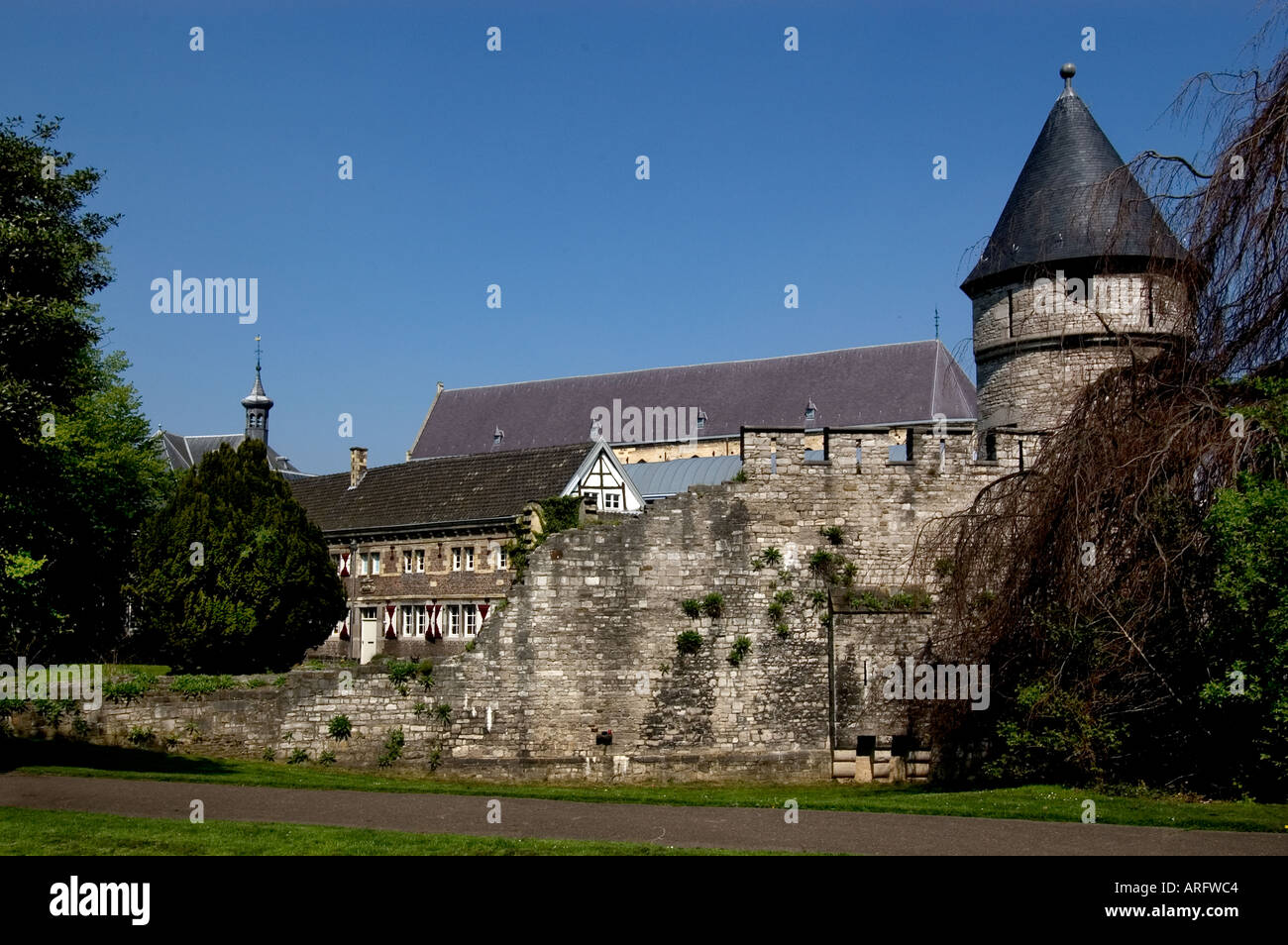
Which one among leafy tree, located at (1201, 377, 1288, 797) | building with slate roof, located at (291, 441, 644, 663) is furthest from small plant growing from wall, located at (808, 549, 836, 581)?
building with slate roof, located at (291, 441, 644, 663)

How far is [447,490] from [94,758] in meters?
27.4

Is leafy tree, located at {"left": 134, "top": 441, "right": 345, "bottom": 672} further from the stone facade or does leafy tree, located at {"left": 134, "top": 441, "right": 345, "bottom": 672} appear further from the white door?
the stone facade

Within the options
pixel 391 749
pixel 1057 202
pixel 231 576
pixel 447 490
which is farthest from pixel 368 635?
pixel 1057 202

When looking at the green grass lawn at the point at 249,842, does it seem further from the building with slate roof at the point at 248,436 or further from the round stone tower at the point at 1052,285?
the building with slate roof at the point at 248,436

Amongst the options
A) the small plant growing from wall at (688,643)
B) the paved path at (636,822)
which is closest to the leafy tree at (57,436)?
the paved path at (636,822)

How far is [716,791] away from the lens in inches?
773

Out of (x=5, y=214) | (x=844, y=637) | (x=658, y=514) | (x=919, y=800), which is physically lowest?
(x=919, y=800)

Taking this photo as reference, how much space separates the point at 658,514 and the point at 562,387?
5264cm

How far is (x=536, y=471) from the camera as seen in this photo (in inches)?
1748

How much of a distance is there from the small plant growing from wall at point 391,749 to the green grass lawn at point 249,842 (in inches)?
314

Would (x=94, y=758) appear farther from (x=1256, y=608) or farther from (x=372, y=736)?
(x=1256, y=608)

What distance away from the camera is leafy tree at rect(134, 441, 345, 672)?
33.3 meters

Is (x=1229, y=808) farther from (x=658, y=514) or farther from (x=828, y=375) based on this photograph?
(x=828, y=375)
